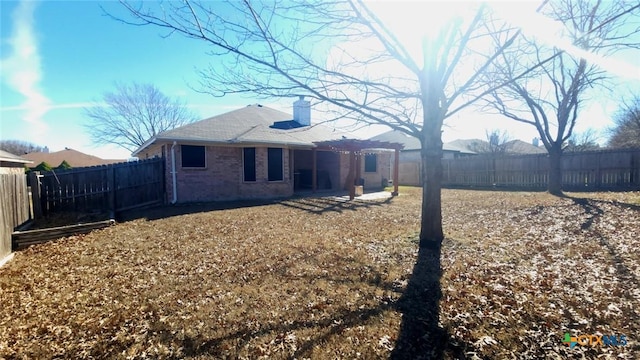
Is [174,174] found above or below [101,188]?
above

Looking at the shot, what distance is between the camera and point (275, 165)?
14438 millimetres

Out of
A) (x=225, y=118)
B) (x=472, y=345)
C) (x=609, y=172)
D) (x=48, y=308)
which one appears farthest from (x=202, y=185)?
(x=609, y=172)

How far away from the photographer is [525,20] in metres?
5.57

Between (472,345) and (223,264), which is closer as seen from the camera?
(472,345)

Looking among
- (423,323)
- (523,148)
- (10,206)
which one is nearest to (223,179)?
(10,206)

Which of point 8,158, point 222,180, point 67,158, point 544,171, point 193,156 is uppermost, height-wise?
point 67,158

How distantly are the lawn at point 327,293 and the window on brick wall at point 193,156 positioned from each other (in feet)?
17.7

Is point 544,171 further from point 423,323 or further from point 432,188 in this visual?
point 423,323

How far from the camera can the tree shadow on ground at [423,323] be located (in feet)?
9.55

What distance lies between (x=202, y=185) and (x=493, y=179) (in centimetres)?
1738

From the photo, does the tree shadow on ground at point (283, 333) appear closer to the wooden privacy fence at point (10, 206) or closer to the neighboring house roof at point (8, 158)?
the wooden privacy fence at point (10, 206)

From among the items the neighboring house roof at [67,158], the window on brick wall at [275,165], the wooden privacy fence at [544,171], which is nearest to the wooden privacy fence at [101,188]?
the window on brick wall at [275,165]

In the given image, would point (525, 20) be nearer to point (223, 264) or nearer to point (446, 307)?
point (446, 307)

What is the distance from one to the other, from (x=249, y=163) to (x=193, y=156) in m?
2.36
